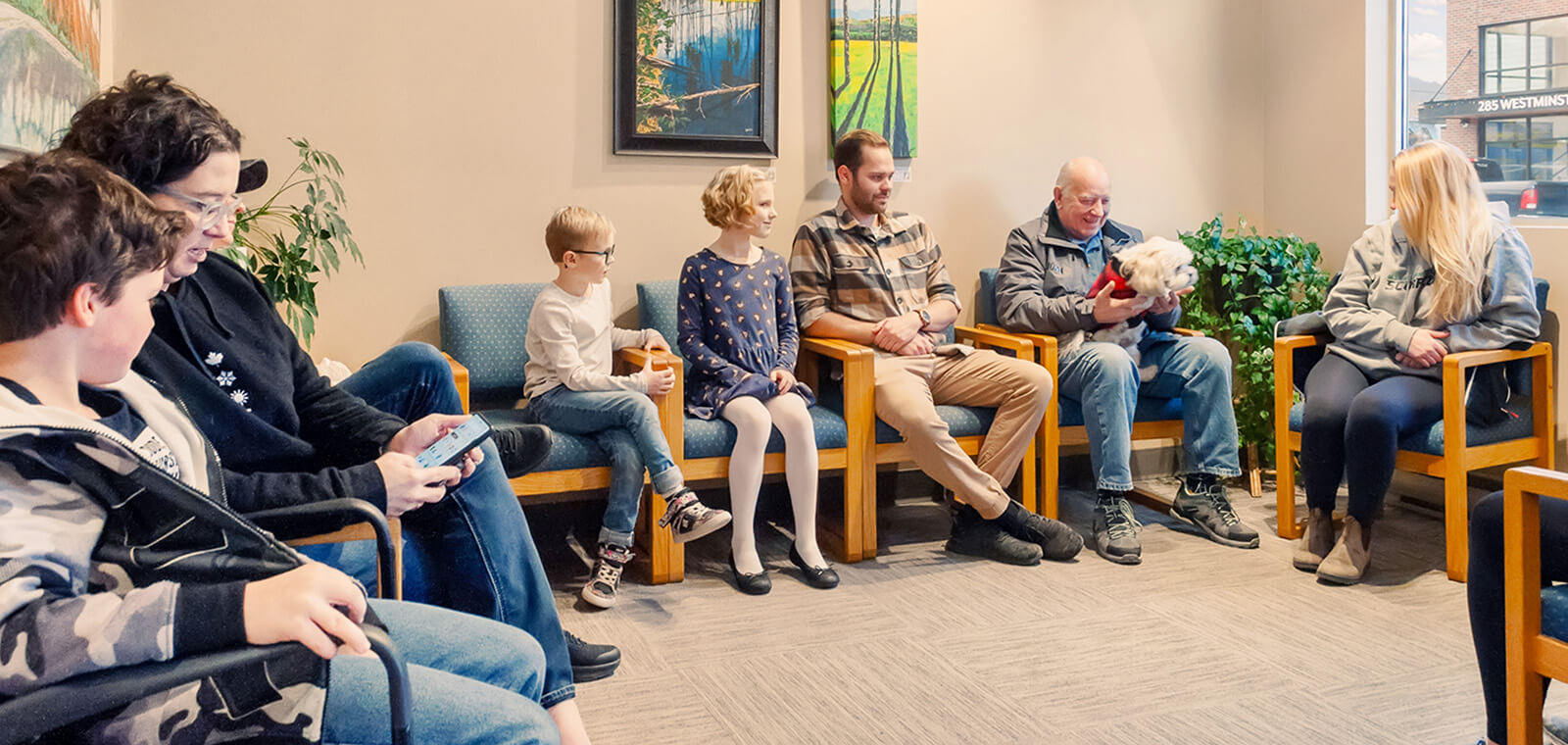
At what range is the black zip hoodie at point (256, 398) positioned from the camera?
1.67 meters

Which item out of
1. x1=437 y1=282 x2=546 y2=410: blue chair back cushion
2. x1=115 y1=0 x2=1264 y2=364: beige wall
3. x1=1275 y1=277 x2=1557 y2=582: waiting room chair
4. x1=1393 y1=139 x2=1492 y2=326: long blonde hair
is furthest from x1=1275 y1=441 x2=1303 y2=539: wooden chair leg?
x1=437 y1=282 x2=546 y2=410: blue chair back cushion

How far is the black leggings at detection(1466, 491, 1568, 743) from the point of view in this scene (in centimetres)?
182

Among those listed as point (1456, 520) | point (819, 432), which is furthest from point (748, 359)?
point (1456, 520)

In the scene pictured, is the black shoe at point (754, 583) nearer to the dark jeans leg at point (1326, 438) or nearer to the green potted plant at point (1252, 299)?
the dark jeans leg at point (1326, 438)

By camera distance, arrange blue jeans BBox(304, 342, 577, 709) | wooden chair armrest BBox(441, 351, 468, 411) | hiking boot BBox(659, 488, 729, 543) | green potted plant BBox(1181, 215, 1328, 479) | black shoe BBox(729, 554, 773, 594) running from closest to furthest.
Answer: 1. blue jeans BBox(304, 342, 577, 709)
2. hiking boot BBox(659, 488, 729, 543)
3. wooden chair armrest BBox(441, 351, 468, 411)
4. black shoe BBox(729, 554, 773, 594)
5. green potted plant BBox(1181, 215, 1328, 479)

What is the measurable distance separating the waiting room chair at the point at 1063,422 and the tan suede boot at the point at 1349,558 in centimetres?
68

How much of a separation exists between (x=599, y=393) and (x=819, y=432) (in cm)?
66

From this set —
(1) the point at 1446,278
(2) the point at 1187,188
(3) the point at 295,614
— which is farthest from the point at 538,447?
(2) the point at 1187,188

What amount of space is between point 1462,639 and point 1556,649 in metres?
1.18

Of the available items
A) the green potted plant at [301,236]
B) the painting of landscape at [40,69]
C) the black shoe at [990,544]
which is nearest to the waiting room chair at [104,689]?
the painting of landscape at [40,69]

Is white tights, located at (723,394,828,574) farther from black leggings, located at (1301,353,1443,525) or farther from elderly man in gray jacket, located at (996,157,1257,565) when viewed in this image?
black leggings, located at (1301,353,1443,525)

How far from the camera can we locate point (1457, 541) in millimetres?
3266

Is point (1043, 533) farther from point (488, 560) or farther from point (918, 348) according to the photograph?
point (488, 560)

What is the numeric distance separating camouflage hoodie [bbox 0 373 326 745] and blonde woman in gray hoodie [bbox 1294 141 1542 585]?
2.92 m
